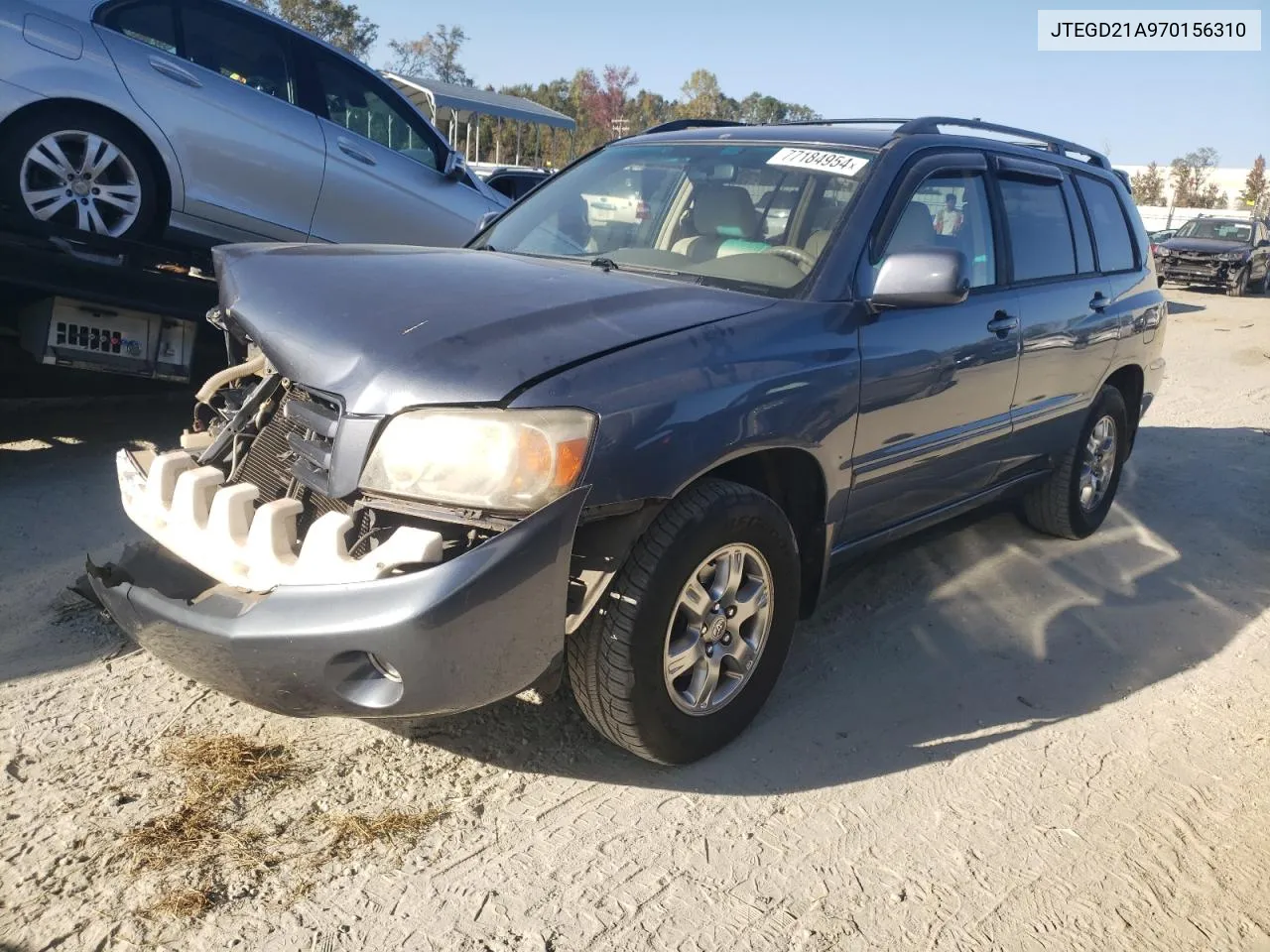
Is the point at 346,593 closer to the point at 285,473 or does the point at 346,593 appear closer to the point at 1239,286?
the point at 285,473

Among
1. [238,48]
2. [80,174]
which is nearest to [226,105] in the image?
[238,48]

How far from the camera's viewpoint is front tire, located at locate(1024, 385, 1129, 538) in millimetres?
4973

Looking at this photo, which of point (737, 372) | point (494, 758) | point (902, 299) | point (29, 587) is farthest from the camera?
point (29, 587)

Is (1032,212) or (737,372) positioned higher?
(1032,212)

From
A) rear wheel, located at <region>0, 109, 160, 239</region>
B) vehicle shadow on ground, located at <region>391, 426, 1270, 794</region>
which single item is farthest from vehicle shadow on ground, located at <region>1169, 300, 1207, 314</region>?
rear wheel, located at <region>0, 109, 160, 239</region>

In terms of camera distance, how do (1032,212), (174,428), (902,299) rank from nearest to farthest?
(902,299), (1032,212), (174,428)

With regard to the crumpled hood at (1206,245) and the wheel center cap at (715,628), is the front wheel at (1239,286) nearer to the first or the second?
the crumpled hood at (1206,245)

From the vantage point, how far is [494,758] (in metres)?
2.92

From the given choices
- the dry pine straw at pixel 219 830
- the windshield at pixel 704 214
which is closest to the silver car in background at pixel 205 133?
the windshield at pixel 704 214

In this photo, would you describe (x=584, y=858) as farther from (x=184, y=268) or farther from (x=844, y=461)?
(x=184, y=268)

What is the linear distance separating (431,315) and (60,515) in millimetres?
2573

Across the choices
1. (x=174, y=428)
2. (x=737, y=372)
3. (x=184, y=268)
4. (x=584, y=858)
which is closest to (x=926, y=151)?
(x=737, y=372)

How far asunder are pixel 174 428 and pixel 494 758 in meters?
3.59

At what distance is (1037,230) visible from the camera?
14.5 feet
